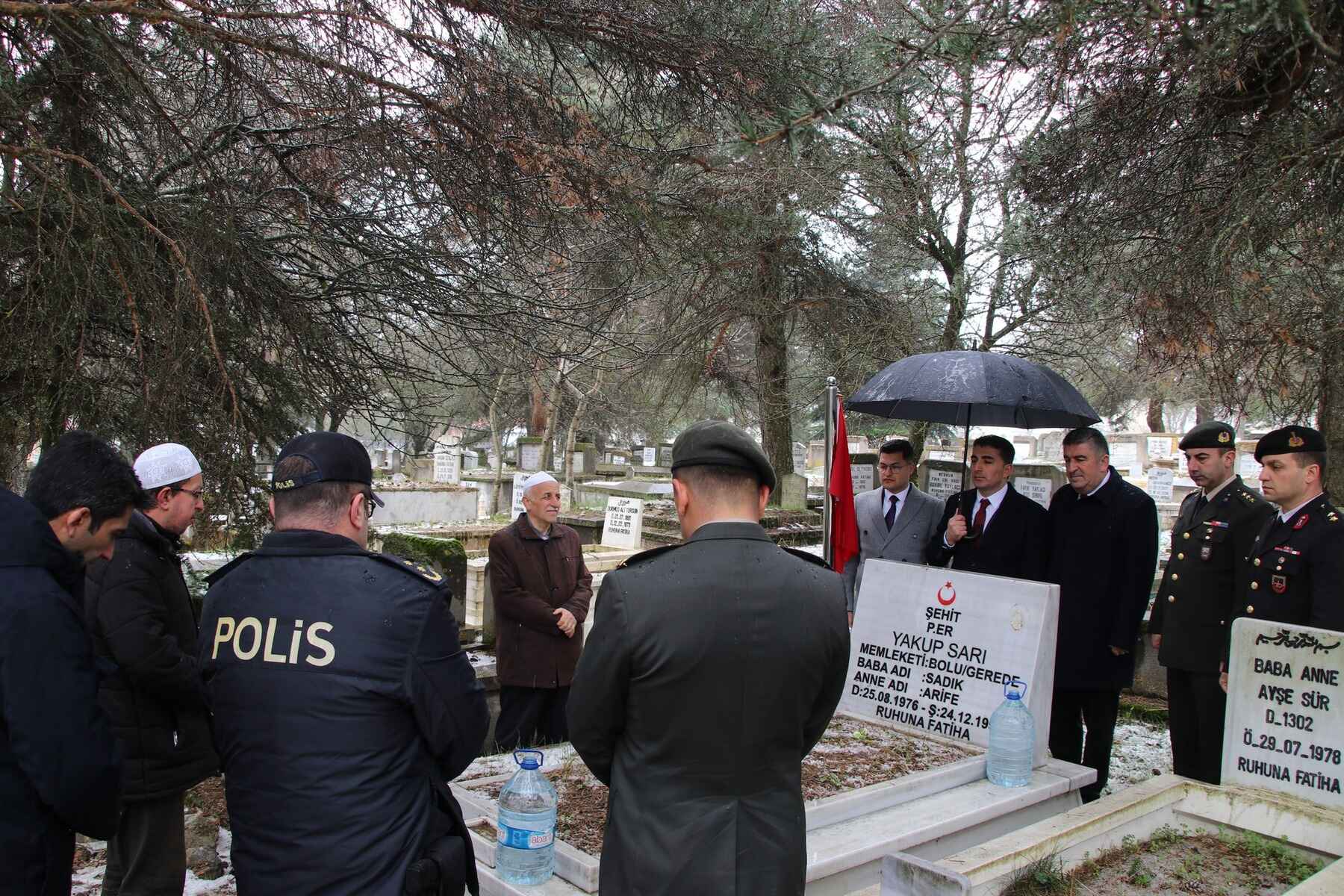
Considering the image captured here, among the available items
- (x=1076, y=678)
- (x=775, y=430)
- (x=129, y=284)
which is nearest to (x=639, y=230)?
(x=129, y=284)

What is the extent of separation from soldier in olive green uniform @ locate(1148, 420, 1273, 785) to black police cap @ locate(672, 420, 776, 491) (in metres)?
3.38

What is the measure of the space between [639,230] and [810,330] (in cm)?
703

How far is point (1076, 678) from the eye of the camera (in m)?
4.87

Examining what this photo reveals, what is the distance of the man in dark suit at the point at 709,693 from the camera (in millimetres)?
2029

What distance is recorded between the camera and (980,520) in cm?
555

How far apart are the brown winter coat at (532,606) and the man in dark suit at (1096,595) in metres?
2.54

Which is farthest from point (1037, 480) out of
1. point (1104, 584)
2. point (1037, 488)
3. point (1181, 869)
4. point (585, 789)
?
point (585, 789)

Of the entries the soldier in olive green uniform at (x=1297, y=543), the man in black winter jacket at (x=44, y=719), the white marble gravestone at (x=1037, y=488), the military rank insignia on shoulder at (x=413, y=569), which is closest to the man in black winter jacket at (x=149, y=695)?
the man in black winter jacket at (x=44, y=719)

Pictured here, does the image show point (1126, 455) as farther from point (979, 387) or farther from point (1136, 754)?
point (979, 387)

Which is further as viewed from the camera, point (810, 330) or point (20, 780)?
point (810, 330)

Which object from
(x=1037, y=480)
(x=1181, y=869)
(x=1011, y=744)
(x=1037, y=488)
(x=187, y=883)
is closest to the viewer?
(x=1181, y=869)

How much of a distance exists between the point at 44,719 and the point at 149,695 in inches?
46.7

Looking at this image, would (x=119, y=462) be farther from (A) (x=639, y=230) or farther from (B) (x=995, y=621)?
(B) (x=995, y=621)

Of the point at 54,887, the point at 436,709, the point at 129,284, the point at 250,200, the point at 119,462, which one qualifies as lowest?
the point at 54,887
